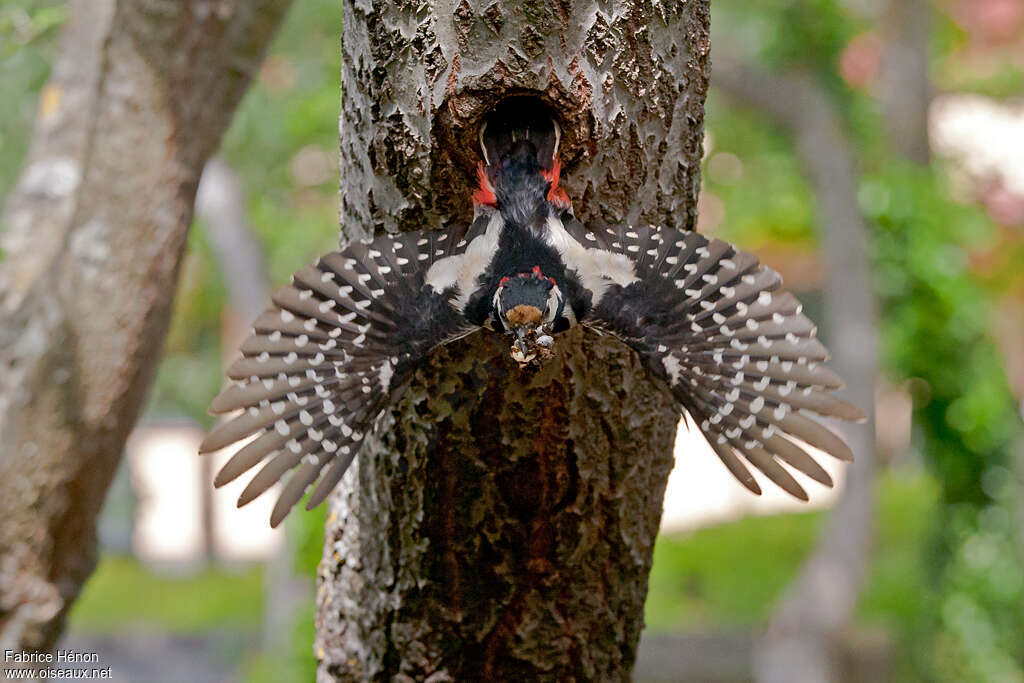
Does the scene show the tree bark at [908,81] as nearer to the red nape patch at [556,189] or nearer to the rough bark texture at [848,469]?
the rough bark texture at [848,469]

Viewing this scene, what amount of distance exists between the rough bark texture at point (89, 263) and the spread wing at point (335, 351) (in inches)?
33.6

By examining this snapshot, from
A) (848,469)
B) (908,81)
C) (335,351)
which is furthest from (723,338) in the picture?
(908,81)

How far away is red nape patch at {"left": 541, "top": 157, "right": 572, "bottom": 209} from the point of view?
1646 millimetres

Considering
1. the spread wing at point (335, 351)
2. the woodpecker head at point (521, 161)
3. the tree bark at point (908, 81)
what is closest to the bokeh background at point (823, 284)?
the tree bark at point (908, 81)

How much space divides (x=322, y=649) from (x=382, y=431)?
560 mm

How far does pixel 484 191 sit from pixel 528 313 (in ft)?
0.98

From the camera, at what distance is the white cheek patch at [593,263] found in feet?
5.35

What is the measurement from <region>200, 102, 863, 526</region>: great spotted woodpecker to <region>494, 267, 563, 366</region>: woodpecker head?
0.23 feet

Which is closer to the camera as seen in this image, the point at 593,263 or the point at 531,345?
the point at 531,345

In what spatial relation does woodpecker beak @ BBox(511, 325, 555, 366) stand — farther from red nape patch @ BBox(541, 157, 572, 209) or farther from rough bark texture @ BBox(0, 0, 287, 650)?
rough bark texture @ BBox(0, 0, 287, 650)

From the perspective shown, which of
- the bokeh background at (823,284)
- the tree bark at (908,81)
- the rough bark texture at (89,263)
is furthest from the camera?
the tree bark at (908,81)

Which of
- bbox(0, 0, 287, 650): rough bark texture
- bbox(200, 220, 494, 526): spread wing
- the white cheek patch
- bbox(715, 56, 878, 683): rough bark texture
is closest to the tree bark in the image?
bbox(715, 56, 878, 683): rough bark texture

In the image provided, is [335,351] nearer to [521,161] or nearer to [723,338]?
[521,161]

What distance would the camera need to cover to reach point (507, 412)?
5.55 feet
